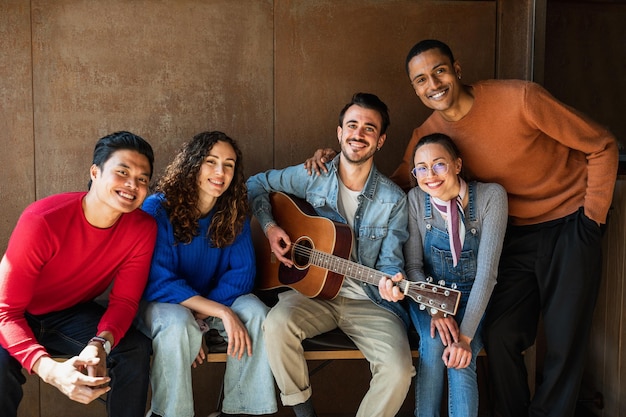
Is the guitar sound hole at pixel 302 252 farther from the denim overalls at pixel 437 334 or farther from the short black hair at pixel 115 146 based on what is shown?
the short black hair at pixel 115 146

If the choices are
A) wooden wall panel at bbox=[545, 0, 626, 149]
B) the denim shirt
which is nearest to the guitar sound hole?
the denim shirt

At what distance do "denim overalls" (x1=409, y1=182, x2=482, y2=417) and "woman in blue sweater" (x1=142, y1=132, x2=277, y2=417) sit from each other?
0.68m

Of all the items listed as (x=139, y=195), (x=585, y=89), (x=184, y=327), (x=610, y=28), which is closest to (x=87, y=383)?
(x=184, y=327)

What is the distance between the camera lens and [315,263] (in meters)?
2.99

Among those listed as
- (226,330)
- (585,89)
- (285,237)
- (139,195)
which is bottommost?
(226,330)

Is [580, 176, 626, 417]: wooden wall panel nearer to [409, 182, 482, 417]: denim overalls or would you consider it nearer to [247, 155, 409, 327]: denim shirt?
[409, 182, 482, 417]: denim overalls

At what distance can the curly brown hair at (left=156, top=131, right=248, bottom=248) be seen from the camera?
9.49 ft

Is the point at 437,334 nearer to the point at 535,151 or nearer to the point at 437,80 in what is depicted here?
the point at 535,151

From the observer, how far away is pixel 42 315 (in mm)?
2781

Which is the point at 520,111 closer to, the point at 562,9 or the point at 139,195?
the point at 562,9

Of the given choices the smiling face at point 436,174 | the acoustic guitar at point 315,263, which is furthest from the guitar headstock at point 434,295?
the smiling face at point 436,174

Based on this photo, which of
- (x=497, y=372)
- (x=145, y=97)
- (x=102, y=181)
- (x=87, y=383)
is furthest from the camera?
(x=145, y=97)

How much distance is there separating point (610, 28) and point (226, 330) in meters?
2.93

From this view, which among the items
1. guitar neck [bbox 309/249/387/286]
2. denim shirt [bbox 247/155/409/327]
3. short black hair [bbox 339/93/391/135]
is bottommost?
guitar neck [bbox 309/249/387/286]
